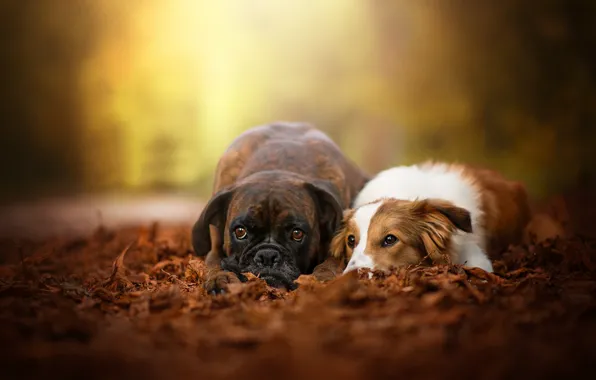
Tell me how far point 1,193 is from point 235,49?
204 inches

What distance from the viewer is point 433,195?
177 inches

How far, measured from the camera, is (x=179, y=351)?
2240 mm

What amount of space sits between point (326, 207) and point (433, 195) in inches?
32.5

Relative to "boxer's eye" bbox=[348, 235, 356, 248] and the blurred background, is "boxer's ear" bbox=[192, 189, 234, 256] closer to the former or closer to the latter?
"boxer's eye" bbox=[348, 235, 356, 248]

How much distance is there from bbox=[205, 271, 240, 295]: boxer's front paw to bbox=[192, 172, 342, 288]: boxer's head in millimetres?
248

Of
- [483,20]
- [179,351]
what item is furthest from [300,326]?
[483,20]

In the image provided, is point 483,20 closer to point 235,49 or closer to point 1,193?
point 235,49

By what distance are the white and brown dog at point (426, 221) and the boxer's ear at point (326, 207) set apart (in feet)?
0.48

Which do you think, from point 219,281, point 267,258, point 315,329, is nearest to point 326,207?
point 267,258

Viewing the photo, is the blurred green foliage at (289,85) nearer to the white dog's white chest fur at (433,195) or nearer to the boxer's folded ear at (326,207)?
the white dog's white chest fur at (433,195)

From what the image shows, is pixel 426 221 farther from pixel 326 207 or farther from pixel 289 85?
pixel 289 85

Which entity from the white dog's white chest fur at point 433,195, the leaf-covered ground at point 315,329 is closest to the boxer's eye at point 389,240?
the white dog's white chest fur at point 433,195

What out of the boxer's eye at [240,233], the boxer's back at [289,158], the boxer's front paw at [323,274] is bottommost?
the boxer's front paw at [323,274]

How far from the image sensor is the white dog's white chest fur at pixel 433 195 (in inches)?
156
